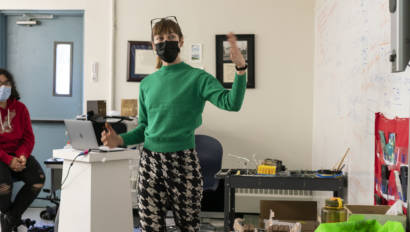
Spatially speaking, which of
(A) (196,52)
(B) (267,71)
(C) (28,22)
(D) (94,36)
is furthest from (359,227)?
(C) (28,22)

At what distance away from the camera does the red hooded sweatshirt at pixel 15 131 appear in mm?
3127

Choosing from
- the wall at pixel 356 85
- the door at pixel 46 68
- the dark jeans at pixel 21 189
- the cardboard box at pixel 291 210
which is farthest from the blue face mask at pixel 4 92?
the wall at pixel 356 85

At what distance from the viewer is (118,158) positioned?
2.32 metres

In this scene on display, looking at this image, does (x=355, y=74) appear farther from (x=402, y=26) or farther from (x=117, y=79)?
(x=117, y=79)

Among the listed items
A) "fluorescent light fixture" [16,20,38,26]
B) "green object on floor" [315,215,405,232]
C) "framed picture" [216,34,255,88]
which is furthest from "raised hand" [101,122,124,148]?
"fluorescent light fixture" [16,20,38,26]

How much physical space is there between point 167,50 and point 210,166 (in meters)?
1.95

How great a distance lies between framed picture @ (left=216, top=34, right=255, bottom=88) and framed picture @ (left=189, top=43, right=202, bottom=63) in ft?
0.56

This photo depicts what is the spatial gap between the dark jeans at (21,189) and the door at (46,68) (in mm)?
1042

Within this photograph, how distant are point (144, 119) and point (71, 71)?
273 cm

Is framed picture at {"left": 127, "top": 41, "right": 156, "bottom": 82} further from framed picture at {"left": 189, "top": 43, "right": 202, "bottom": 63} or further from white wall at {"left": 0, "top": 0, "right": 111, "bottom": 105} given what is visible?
framed picture at {"left": 189, "top": 43, "right": 202, "bottom": 63}

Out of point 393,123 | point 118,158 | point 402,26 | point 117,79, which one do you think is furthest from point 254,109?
point 402,26

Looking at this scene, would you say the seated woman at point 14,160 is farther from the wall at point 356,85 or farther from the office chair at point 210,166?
the wall at point 356,85

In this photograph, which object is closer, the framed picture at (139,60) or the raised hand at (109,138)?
the raised hand at (109,138)

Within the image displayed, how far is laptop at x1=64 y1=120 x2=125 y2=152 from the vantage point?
2.21 m
